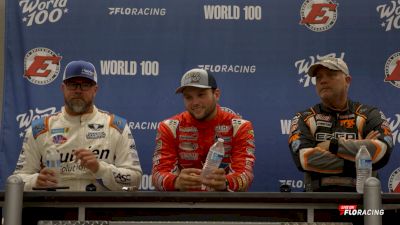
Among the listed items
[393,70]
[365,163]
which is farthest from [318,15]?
[365,163]

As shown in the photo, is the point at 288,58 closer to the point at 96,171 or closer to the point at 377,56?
the point at 377,56

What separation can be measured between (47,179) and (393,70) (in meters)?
2.49

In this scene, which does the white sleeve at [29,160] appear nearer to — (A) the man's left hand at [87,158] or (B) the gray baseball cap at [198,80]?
(A) the man's left hand at [87,158]

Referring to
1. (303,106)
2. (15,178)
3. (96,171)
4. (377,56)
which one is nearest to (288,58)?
(303,106)

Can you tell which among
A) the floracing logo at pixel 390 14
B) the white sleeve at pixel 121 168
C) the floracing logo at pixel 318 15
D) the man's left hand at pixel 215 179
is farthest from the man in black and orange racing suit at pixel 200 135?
the floracing logo at pixel 390 14

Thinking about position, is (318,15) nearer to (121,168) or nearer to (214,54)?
(214,54)

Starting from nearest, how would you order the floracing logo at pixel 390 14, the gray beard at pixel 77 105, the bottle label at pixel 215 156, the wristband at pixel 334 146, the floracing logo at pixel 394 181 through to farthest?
the bottle label at pixel 215 156, the wristband at pixel 334 146, the gray beard at pixel 77 105, the floracing logo at pixel 394 181, the floracing logo at pixel 390 14

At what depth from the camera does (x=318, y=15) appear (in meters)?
4.26

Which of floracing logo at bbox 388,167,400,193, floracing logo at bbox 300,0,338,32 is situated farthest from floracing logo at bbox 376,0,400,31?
floracing logo at bbox 388,167,400,193

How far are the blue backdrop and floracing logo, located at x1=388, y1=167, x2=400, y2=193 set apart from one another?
0.21 meters

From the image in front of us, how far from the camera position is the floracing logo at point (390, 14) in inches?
168

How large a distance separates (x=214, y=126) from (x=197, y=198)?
3.71 feet

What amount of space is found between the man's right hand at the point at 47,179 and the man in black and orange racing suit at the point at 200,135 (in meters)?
0.55

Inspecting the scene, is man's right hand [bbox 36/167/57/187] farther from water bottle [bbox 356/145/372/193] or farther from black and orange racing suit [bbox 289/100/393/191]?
water bottle [bbox 356/145/372/193]
